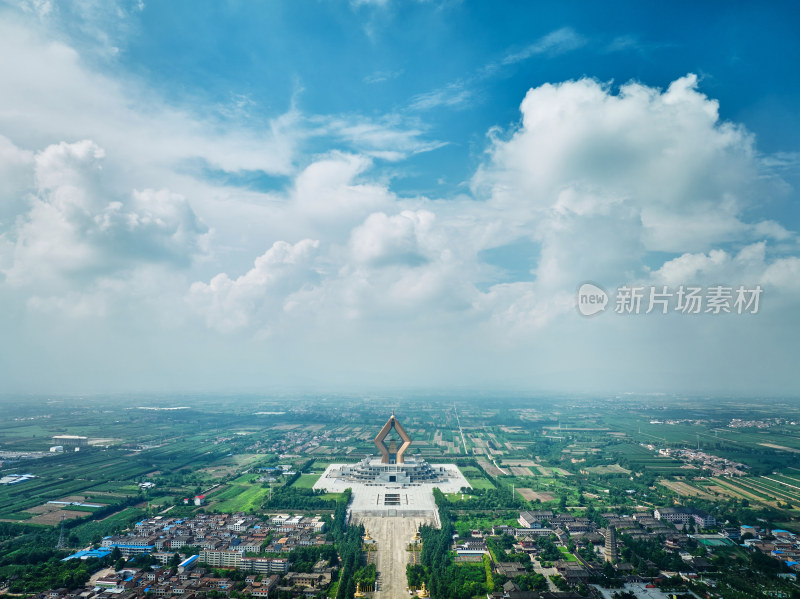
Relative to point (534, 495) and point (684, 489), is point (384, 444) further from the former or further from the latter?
point (684, 489)

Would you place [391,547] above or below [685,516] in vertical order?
below

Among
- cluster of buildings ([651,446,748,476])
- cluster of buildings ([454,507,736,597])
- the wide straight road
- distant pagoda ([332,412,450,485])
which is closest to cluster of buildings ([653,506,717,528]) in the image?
cluster of buildings ([454,507,736,597])

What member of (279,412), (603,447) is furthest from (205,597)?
(279,412)

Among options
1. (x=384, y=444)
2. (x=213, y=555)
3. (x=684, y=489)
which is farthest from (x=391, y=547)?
(x=684, y=489)

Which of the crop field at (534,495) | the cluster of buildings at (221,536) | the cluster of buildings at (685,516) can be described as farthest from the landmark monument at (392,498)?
the cluster of buildings at (685,516)

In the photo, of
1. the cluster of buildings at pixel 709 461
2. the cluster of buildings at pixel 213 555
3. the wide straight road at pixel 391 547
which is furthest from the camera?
the cluster of buildings at pixel 709 461

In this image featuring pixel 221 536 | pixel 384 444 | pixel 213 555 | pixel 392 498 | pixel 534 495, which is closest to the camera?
pixel 213 555

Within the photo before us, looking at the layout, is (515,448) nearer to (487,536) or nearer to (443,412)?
(487,536)

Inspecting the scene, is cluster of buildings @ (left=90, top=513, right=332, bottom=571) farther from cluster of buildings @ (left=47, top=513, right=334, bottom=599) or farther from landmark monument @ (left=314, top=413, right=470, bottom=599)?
landmark monument @ (left=314, top=413, right=470, bottom=599)

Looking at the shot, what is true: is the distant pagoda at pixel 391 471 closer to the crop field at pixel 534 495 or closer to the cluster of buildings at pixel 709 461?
the crop field at pixel 534 495
